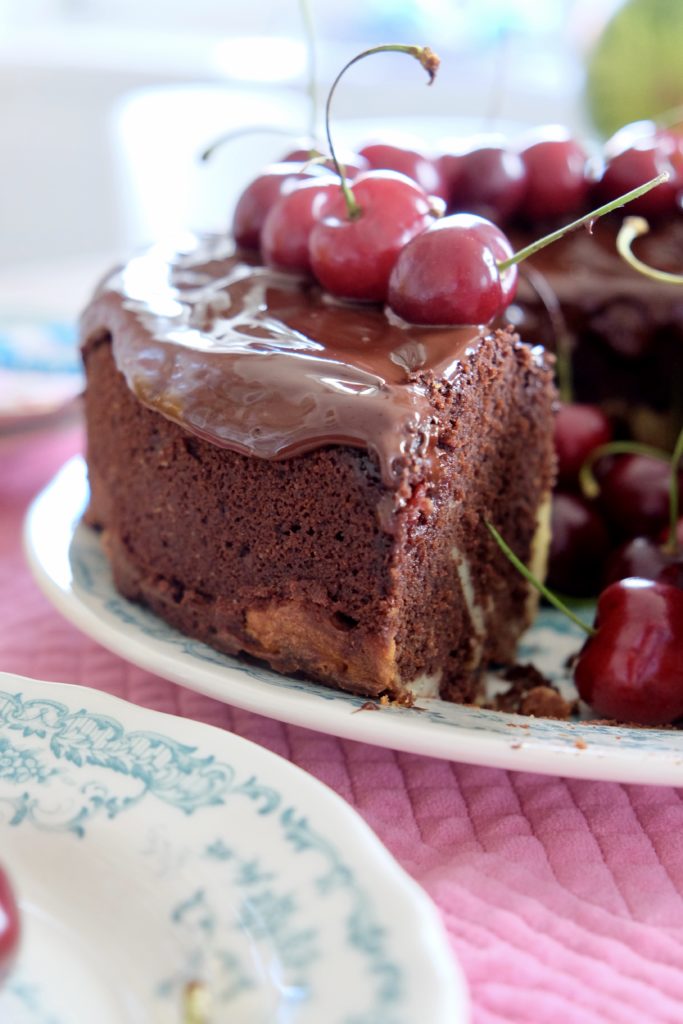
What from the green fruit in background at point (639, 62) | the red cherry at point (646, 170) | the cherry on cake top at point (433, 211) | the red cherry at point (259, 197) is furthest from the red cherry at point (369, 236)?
the green fruit in background at point (639, 62)

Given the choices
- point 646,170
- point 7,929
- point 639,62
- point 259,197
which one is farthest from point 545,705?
point 639,62

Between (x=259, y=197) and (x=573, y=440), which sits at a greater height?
(x=259, y=197)

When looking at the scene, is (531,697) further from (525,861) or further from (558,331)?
(558,331)

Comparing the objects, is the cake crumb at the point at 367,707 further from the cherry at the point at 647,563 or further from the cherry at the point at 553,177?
the cherry at the point at 553,177

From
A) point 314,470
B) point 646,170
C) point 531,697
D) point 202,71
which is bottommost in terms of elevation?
point 531,697

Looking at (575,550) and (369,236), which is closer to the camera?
(369,236)

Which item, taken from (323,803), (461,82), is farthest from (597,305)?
(461,82)

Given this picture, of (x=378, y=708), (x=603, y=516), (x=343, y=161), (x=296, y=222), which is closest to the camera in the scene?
(x=378, y=708)
